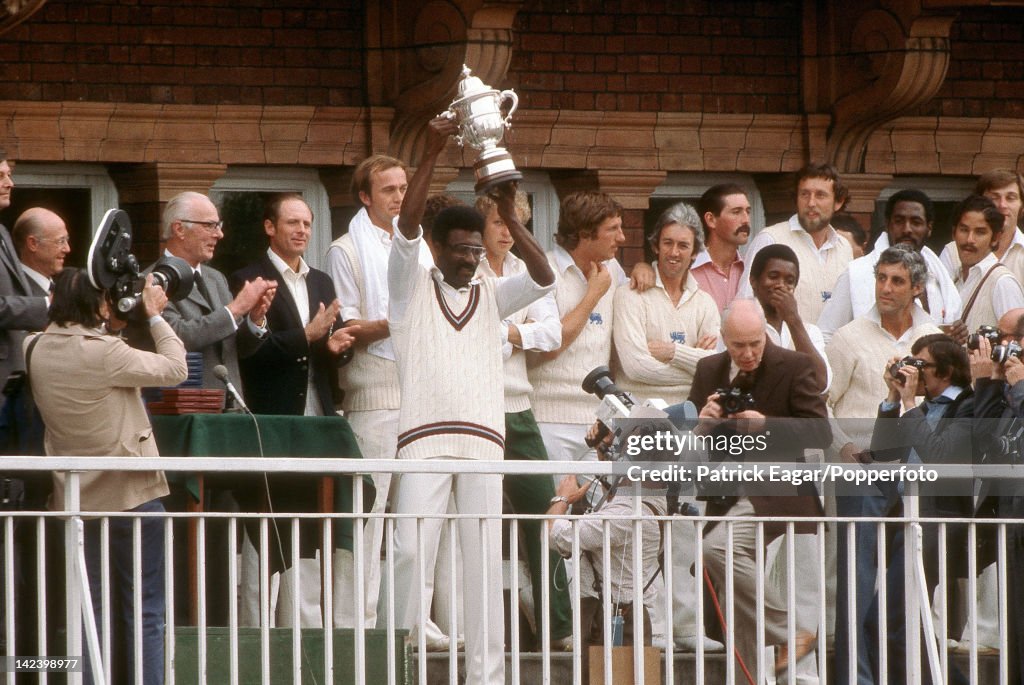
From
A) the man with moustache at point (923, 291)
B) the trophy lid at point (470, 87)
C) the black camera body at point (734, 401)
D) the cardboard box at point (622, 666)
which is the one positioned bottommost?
the cardboard box at point (622, 666)

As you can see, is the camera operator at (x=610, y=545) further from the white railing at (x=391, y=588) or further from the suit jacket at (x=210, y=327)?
the suit jacket at (x=210, y=327)

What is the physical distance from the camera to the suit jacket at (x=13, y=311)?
9.28 metres

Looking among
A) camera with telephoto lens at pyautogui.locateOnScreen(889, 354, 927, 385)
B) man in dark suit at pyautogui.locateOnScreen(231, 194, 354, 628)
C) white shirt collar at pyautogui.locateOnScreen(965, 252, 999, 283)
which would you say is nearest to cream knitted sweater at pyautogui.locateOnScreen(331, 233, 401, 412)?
man in dark suit at pyautogui.locateOnScreen(231, 194, 354, 628)

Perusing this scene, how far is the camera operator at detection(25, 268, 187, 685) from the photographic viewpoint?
871cm

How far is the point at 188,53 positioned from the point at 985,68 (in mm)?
4170

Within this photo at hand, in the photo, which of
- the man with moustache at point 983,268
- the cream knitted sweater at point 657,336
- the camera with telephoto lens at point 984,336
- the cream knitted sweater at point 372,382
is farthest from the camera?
the man with moustache at point 983,268

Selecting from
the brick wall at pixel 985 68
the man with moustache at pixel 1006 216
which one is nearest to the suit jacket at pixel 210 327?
the man with moustache at pixel 1006 216

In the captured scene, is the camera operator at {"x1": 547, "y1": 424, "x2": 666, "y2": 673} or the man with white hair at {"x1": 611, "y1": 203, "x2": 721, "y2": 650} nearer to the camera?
the camera operator at {"x1": 547, "y1": 424, "x2": 666, "y2": 673}

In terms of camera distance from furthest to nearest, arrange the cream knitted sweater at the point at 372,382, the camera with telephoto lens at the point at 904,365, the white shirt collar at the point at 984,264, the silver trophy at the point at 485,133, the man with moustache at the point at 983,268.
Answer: the white shirt collar at the point at 984,264, the man with moustache at the point at 983,268, the cream knitted sweater at the point at 372,382, the camera with telephoto lens at the point at 904,365, the silver trophy at the point at 485,133

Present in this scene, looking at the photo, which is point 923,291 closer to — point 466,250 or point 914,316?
point 914,316

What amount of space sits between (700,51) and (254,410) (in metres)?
3.82

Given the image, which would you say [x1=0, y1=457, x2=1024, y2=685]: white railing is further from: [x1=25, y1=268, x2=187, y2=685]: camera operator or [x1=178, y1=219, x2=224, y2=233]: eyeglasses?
[x1=178, y1=219, x2=224, y2=233]: eyeglasses

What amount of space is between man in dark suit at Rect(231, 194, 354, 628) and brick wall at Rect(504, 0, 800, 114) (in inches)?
95.3

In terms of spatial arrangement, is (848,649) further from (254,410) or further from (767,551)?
(254,410)
